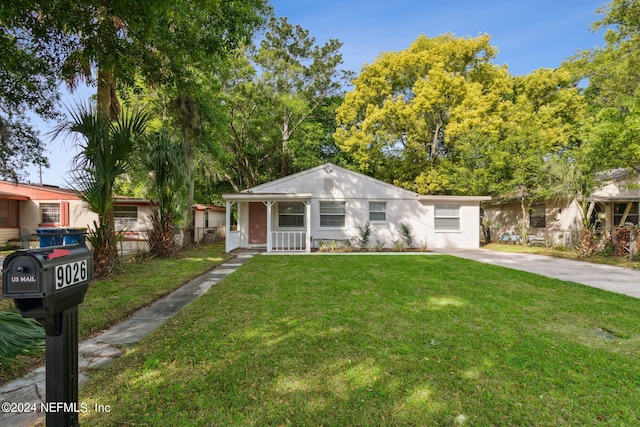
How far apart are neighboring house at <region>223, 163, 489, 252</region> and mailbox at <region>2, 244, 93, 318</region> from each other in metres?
12.4

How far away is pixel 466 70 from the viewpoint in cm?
1938

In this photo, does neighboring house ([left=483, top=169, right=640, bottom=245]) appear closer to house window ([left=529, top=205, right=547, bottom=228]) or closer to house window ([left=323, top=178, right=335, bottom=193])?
house window ([left=529, top=205, right=547, bottom=228])

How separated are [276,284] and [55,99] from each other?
868 cm

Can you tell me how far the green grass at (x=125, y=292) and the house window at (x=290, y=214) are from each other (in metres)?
5.32

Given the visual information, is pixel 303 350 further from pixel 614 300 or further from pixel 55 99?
pixel 55 99

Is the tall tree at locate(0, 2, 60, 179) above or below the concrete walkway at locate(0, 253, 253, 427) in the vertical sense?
above

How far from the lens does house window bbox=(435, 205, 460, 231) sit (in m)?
14.7

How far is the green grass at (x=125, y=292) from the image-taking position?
375 cm

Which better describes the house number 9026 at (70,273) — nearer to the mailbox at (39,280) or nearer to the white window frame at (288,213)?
the mailbox at (39,280)

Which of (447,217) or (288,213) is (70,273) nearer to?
(288,213)

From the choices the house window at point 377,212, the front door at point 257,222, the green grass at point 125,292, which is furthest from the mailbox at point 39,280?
the house window at point 377,212

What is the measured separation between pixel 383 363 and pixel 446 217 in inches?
514

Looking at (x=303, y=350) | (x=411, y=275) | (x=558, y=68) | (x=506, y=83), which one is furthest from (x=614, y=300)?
(x=558, y=68)

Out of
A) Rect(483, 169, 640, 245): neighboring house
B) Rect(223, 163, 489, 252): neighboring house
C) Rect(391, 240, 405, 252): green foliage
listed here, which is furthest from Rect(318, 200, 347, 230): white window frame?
Rect(483, 169, 640, 245): neighboring house
